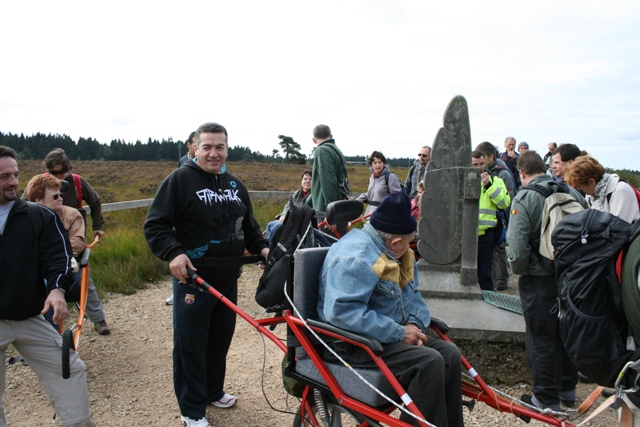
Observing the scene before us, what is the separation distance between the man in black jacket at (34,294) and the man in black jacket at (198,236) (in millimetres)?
642

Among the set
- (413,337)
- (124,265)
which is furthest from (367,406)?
(124,265)

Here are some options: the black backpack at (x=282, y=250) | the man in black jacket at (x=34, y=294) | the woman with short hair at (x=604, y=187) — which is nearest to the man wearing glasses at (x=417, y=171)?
the woman with short hair at (x=604, y=187)

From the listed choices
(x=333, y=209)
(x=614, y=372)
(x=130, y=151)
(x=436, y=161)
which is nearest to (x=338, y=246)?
(x=333, y=209)

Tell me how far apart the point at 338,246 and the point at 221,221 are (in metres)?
1.19

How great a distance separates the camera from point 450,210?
527 centimetres

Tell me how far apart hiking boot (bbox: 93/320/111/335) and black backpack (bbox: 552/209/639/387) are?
4936mm

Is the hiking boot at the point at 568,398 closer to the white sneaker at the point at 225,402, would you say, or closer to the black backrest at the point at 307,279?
the black backrest at the point at 307,279

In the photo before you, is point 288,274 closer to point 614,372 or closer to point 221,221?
point 221,221

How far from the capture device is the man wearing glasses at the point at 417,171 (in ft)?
28.2

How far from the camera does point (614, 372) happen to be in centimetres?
235

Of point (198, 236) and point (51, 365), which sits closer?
point (51, 365)

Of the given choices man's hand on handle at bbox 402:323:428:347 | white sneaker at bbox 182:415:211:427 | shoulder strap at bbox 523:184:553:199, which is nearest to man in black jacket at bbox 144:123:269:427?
white sneaker at bbox 182:415:211:427

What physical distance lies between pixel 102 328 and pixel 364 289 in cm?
427

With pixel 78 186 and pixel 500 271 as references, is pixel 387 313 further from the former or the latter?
pixel 500 271
